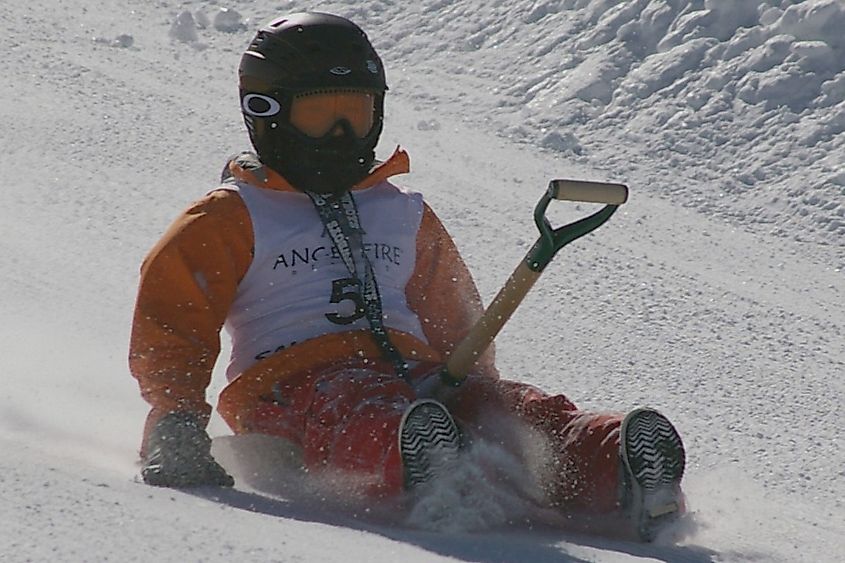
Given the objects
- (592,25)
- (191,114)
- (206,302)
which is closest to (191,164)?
(191,114)

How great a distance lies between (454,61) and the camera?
7891 mm

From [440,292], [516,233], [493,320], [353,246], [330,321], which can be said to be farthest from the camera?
[516,233]

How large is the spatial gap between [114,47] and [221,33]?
74 cm

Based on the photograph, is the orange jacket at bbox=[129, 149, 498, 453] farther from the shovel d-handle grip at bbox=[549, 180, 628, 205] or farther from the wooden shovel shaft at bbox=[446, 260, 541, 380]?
the shovel d-handle grip at bbox=[549, 180, 628, 205]

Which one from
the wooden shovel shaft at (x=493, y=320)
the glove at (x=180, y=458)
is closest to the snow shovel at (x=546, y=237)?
the wooden shovel shaft at (x=493, y=320)

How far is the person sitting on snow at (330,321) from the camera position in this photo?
2.80 m

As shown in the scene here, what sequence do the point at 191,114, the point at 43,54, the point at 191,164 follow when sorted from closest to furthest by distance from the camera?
1. the point at 191,164
2. the point at 191,114
3. the point at 43,54

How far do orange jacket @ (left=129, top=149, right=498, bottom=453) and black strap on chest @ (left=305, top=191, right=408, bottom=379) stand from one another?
0.15 feet

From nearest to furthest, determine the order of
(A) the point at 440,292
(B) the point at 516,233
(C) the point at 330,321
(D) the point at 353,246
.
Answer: (C) the point at 330,321
(D) the point at 353,246
(A) the point at 440,292
(B) the point at 516,233

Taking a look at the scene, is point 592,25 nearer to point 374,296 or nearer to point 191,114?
point 191,114

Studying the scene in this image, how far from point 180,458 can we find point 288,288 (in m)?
0.61

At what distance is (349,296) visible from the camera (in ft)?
11.1

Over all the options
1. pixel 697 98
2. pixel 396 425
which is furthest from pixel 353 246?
pixel 697 98

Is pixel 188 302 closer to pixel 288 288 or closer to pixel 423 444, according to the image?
pixel 288 288
